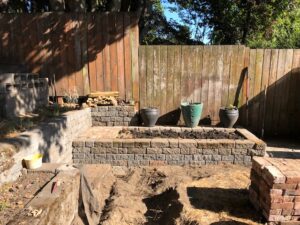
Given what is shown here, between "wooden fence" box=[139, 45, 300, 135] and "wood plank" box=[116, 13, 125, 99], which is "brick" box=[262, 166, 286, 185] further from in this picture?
"wood plank" box=[116, 13, 125, 99]

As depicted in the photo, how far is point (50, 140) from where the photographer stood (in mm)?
4566

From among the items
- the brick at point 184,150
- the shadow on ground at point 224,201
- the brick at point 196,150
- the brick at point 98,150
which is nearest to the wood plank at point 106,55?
the brick at point 98,150

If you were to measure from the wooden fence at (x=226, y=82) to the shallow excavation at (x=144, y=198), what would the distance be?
2.30 meters

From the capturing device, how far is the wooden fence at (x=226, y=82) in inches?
274

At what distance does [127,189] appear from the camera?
455 centimetres

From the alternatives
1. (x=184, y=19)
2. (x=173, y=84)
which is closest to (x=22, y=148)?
(x=173, y=84)

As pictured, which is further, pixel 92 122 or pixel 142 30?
pixel 142 30

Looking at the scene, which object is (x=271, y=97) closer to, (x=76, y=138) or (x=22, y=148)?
(x=76, y=138)

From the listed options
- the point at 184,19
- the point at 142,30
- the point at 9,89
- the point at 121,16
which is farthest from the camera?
the point at 184,19

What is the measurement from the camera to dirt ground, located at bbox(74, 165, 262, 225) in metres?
3.40

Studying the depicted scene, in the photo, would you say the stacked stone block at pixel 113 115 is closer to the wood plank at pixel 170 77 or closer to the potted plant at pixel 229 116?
the wood plank at pixel 170 77

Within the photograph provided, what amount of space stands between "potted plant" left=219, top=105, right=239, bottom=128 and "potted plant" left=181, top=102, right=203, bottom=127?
1.74 feet

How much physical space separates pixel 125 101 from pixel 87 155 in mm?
1990

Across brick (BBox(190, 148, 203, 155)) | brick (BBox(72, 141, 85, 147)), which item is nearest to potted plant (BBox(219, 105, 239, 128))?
brick (BBox(190, 148, 203, 155))
